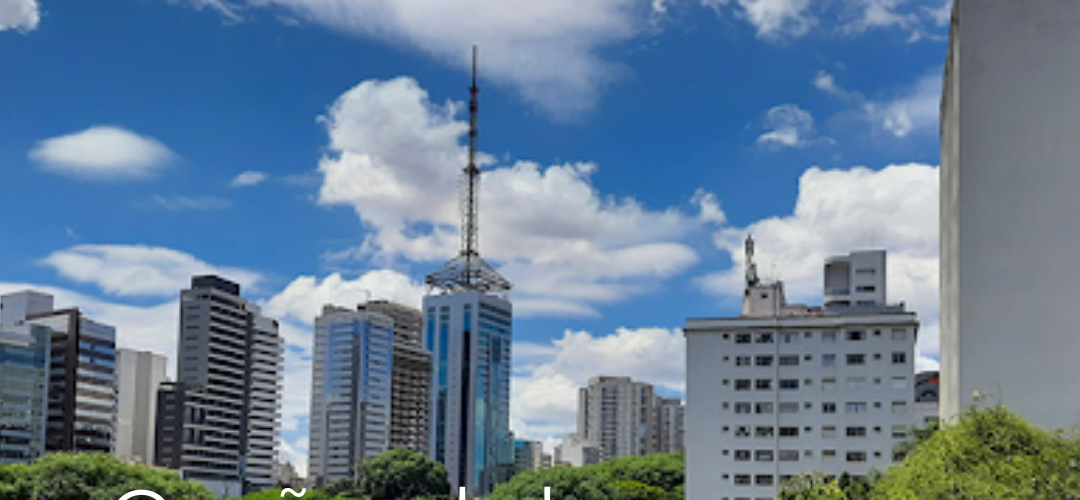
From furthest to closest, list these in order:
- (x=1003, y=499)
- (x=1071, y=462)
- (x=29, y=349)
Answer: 1. (x=29, y=349)
2. (x=1071, y=462)
3. (x=1003, y=499)

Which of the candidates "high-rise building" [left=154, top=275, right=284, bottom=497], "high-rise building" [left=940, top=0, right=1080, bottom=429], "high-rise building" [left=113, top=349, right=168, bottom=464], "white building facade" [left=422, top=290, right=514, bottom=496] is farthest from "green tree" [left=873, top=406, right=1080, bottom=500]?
"white building facade" [left=422, top=290, right=514, bottom=496]

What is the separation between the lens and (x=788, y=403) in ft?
234

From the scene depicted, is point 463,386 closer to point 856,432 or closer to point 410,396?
point 410,396

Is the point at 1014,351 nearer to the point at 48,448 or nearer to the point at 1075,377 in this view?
the point at 1075,377

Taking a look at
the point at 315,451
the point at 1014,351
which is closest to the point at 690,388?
the point at 1014,351

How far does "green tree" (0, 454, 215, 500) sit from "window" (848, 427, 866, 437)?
35.5 metres

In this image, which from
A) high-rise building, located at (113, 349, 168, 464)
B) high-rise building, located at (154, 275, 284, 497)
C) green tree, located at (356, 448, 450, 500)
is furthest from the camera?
high-rise building, located at (113, 349, 168, 464)

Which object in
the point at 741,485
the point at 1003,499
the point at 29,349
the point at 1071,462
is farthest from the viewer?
the point at 29,349

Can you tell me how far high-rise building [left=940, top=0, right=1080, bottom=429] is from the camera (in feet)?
119

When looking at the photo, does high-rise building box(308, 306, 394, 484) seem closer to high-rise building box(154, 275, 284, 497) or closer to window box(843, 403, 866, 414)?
high-rise building box(154, 275, 284, 497)

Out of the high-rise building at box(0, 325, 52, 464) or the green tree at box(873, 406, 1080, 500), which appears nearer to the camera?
the green tree at box(873, 406, 1080, 500)

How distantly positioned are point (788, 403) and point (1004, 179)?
118ft

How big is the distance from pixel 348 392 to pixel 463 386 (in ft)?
53.3

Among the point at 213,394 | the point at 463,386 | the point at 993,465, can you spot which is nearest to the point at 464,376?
the point at 463,386
